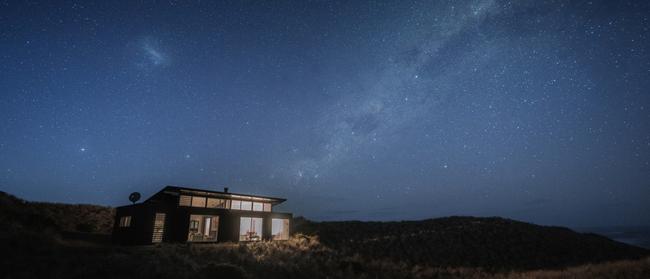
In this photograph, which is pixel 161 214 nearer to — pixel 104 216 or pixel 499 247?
pixel 104 216

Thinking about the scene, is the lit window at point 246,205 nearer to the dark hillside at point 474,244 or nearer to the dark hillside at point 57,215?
the dark hillside at point 474,244

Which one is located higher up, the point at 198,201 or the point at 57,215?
the point at 198,201

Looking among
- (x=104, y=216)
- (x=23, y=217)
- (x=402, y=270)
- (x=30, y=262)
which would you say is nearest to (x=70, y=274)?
(x=30, y=262)

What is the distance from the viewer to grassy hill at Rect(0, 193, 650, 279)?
12344 millimetres

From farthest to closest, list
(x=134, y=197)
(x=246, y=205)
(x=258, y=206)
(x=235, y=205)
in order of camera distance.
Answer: (x=258, y=206) < (x=246, y=205) < (x=235, y=205) < (x=134, y=197)

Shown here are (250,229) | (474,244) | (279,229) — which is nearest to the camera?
(250,229)

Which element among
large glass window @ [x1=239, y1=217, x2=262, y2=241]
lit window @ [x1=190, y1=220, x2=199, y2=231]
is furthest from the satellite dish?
large glass window @ [x1=239, y1=217, x2=262, y2=241]

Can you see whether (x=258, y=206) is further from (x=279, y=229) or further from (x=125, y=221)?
(x=125, y=221)

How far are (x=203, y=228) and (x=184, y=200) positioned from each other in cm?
308

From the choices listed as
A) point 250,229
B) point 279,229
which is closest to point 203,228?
point 250,229

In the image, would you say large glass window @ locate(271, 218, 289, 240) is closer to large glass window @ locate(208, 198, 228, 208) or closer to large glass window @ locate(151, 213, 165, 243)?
large glass window @ locate(208, 198, 228, 208)

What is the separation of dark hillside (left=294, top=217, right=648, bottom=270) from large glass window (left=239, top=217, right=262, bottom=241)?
26.9 ft

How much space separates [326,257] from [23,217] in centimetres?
2674

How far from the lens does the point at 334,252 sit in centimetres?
2648
